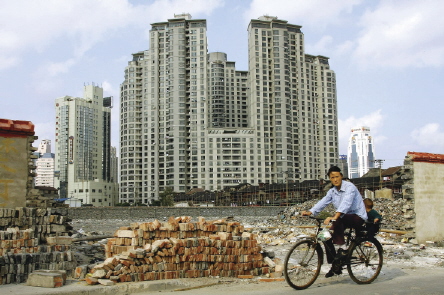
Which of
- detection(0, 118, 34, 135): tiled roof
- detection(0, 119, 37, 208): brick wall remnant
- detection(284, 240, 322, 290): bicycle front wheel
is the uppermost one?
detection(0, 118, 34, 135): tiled roof

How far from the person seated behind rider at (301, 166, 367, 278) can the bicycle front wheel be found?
22 cm

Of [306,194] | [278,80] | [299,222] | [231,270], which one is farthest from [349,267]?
[278,80]

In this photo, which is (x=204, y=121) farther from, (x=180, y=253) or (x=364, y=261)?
(x=364, y=261)

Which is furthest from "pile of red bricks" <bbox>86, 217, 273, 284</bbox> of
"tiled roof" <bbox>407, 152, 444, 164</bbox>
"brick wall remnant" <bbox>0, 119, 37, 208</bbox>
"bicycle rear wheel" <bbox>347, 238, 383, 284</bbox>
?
"tiled roof" <bbox>407, 152, 444, 164</bbox>

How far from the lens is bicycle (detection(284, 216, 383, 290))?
6.40 meters

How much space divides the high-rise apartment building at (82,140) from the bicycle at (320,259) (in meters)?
114

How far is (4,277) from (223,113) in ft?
371

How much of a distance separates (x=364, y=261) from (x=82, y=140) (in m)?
127

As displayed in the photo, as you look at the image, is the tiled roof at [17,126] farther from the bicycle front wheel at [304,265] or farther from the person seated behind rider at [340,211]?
the bicycle front wheel at [304,265]

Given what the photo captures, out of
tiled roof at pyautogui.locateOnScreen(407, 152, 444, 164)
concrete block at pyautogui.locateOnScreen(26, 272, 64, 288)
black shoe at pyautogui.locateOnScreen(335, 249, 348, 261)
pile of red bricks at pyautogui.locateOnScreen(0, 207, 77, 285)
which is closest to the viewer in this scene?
black shoe at pyautogui.locateOnScreen(335, 249, 348, 261)

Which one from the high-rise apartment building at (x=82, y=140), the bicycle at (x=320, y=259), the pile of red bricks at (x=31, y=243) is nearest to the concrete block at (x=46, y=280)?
the pile of red bricks at (x=31, y=243)

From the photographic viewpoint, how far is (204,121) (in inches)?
3981

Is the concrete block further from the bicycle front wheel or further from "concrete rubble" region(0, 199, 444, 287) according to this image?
the bicycle front wheel

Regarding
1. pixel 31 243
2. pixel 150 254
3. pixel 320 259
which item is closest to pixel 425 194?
pixel 320 259
